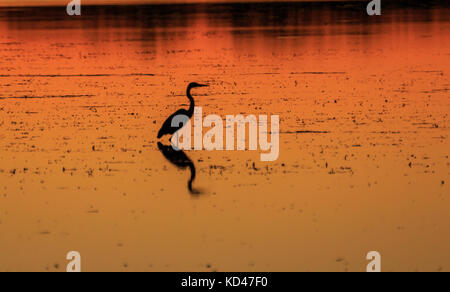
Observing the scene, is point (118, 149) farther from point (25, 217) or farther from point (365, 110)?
point (365, 110)

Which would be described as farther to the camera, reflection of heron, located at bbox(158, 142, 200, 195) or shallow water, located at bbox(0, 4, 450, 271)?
reflection of heron, located at bbox(158, 142, 200, 195)

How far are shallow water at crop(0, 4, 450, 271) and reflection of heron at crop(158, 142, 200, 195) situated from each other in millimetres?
137

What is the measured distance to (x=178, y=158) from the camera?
14.5 m

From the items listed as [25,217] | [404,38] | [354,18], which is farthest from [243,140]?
[354,18]

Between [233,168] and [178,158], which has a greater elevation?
[178,158]

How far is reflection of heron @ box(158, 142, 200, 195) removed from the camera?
13592 millimetres

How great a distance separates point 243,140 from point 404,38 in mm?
21121

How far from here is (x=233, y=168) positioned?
533 inches

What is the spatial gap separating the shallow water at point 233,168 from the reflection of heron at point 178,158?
137 millimetres

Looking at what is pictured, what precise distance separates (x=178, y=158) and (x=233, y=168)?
1.28m

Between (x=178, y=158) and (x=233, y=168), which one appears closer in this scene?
(x=233, y=168)

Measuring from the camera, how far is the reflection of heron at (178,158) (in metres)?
13.6

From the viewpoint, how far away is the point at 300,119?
17188 mm
